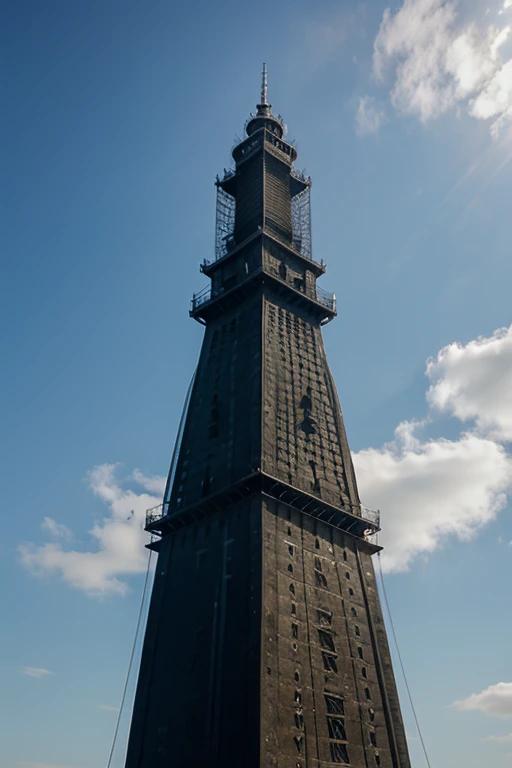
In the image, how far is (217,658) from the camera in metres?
51.0

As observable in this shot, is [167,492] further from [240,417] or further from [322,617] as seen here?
[322,617]

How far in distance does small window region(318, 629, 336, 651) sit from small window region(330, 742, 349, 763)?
7.00 metres

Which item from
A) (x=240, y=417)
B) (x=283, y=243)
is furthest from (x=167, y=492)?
(x=283, y=243)

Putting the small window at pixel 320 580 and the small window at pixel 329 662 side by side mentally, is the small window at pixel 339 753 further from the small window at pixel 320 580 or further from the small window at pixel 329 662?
the small window at pixel 320 580

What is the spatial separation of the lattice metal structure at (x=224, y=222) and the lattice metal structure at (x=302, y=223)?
8.23 m

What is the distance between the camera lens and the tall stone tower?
159ft

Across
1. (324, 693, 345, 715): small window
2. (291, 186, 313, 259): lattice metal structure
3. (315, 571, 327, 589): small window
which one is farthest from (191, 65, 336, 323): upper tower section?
(324, 693, 345, 715): small window

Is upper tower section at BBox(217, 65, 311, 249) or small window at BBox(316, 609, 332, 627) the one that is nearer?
small window at BBox(316, 609, 332, 627)

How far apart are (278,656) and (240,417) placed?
23.3m

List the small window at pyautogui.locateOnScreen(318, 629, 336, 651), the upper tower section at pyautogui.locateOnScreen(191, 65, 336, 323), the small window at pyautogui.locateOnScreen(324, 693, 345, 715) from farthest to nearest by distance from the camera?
the upper tower section at pyautogui.locateOnScreen(191, 65, 336, 323)
the small window at pyautogui.locateOnScreen(318, 629, 336, 651)
the small window at pyautogui.locateOnScreen(324, 693, 345, 715)

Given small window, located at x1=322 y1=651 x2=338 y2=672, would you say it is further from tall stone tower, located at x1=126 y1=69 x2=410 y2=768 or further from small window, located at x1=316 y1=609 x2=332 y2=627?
small window, located at x1=316 y1=609 x2=332 y2=627

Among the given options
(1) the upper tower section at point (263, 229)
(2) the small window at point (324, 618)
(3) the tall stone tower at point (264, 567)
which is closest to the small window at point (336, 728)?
(3) the tall stone tower at point (264, 567)

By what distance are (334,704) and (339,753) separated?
3.33 m

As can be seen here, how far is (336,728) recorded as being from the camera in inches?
1972
